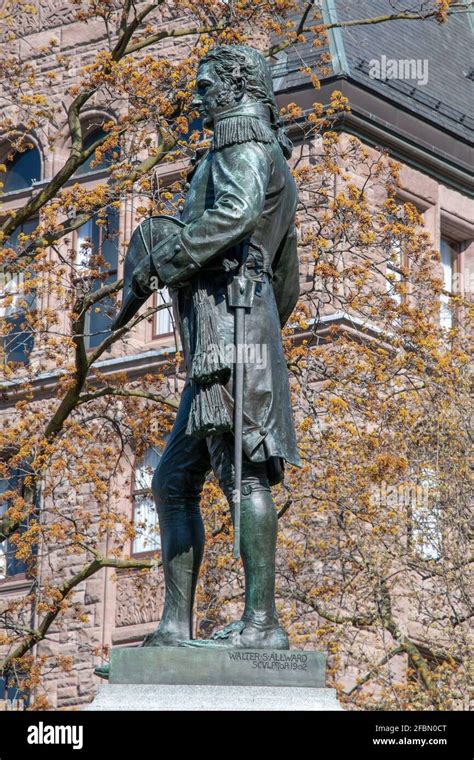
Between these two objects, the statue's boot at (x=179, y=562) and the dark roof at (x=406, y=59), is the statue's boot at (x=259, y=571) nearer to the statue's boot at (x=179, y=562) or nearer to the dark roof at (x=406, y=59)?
the statue's boot at (x=179, y=562)

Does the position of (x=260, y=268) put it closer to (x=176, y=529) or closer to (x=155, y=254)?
(x=155, y=254)

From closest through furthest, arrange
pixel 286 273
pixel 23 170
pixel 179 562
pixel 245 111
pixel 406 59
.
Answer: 1. pixel 179 562
2. pixel 245 111
3. pixel 286 273
4. pixel 406 59
5. pixel 23 170

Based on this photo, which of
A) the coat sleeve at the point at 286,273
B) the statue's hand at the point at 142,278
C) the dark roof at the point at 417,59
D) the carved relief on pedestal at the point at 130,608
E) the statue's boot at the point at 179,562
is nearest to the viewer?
the statue's boot at the point at 179,562

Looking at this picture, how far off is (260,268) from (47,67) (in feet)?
91.4

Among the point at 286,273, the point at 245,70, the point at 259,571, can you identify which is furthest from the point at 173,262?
the point at 259,571

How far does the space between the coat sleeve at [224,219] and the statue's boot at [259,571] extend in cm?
111

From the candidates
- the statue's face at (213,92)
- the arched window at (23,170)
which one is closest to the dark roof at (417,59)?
the arched window at (23,170)

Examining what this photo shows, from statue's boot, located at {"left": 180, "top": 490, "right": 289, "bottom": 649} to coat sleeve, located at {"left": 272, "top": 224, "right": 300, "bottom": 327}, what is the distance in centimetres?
117

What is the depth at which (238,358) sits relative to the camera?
920 cm

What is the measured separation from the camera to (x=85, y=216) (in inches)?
786

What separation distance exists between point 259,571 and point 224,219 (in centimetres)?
160

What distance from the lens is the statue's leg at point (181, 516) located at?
30.4ft

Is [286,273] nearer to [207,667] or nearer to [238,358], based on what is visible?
[238,358]

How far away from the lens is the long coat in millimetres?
9250
